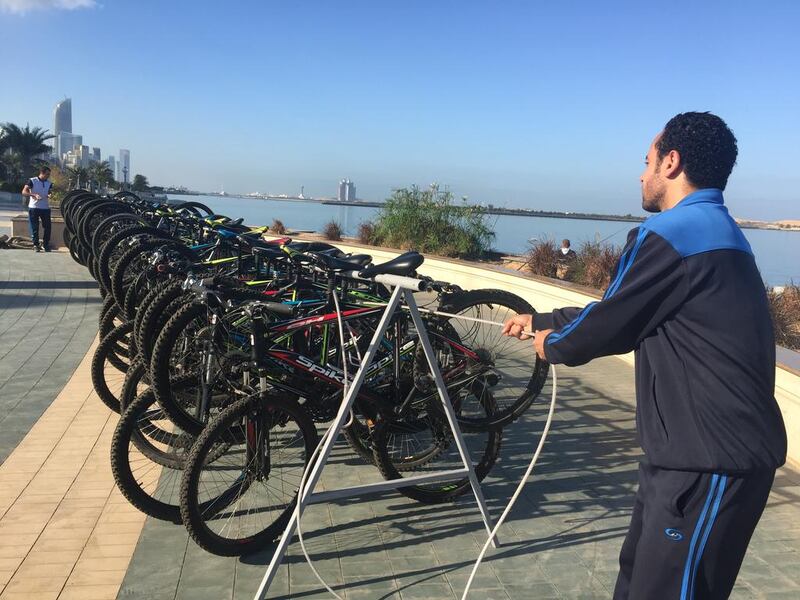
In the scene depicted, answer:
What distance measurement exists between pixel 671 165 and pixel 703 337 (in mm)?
586

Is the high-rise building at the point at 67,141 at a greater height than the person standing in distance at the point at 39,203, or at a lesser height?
greater

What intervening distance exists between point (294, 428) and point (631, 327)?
2.10 metres

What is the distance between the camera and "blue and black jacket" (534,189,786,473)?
1.89m

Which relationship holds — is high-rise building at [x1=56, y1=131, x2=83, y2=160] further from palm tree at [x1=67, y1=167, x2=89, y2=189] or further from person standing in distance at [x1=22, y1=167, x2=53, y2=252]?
person standing in distance at [x1=22, y1=167, x2=53, y2=252]

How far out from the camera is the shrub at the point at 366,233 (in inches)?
637

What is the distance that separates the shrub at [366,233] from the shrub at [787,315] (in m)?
9.50

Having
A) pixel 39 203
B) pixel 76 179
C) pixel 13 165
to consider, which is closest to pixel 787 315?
pixel 39 203

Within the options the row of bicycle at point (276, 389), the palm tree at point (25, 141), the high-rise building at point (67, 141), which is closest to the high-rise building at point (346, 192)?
the palm tree at point (25, 141)

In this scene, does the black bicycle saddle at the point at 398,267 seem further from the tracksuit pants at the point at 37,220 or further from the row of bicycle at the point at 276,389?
the tracksuit pants at the point at 37,220

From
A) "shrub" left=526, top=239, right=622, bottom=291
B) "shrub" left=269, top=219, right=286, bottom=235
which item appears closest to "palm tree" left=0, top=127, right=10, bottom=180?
"shrub" left=269, top=219, right=286, bottom=235

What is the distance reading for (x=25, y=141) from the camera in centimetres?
5272

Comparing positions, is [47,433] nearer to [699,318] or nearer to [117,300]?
[117,300]

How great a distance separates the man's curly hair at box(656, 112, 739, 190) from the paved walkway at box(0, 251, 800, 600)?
211 centimetres

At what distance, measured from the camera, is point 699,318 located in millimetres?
1914
